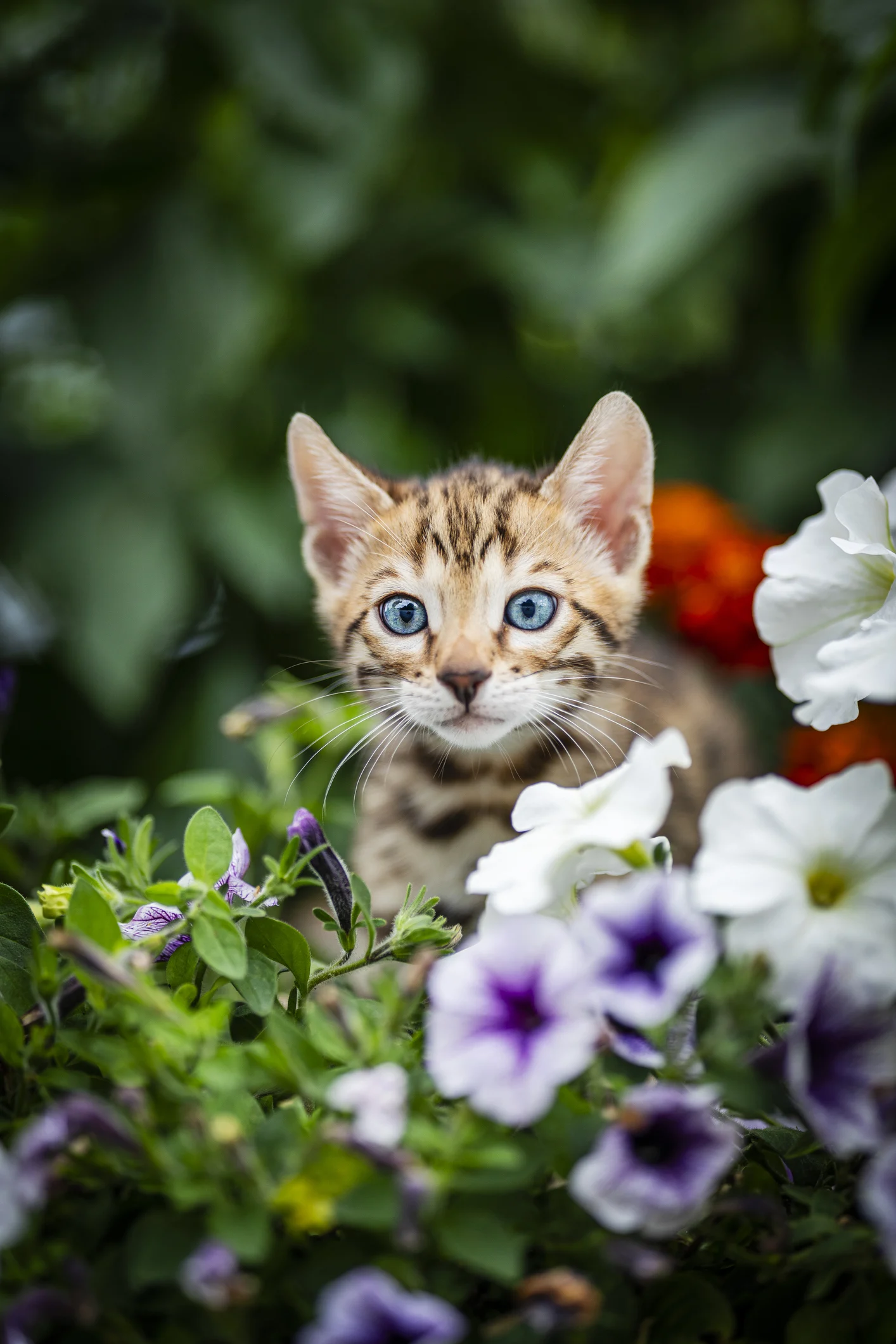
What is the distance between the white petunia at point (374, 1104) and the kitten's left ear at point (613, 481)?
1.98ft

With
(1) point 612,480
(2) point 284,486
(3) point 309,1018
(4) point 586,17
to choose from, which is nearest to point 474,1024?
(3) point 309,1018

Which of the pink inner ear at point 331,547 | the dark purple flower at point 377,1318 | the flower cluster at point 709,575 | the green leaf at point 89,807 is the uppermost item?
the flower cluster at point 709,575

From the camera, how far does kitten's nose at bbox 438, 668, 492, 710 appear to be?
0.88m

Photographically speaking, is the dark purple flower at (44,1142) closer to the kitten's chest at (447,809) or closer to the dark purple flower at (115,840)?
the dark purple flower at (115,840)

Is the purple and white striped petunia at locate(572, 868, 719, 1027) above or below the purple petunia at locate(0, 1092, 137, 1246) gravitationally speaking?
above

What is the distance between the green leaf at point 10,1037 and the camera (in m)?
0.50

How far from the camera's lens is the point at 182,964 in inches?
→ 22.0

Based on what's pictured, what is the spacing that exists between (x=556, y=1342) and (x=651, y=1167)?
9cm

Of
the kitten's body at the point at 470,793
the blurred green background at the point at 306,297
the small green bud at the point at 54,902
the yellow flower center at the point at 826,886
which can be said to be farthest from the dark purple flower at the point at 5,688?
the blurred green background at the point at 306,297

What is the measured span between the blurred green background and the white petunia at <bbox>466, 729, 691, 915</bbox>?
115cm

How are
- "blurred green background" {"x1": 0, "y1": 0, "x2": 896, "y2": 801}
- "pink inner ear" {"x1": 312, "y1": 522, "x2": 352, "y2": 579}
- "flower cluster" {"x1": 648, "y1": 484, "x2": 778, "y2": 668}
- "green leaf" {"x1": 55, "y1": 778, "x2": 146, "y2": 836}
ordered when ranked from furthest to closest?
"blurred green background" {"x1": 0, "y1": 0, "x2": 896, "y2": 801} < "flower cluster" {"x1": 648, "y1": 484, "x2": 778, "y2": 668} < "pink inner ear" {"x1": 312, "y1": 522, "x2": 352, "y2": 579} < "green leaf" {"x1": 55, "y1": 778, "x2": 146, "y2": 836}

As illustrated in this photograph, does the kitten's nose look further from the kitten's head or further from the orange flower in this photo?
the orange flower

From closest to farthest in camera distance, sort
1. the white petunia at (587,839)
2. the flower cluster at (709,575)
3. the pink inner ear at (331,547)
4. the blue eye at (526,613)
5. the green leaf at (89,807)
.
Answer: the white petunia at (587,839) → the green leaf at (89,807) → the blue eye at (526,613) → the pink inner ear at (331,547) → the flower cluster at (709,575)

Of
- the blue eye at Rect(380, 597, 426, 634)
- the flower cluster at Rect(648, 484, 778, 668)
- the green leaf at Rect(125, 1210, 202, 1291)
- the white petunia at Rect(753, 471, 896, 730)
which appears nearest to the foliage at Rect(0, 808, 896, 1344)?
the green leaf at Rect(125, 1210, 202, 1291)
